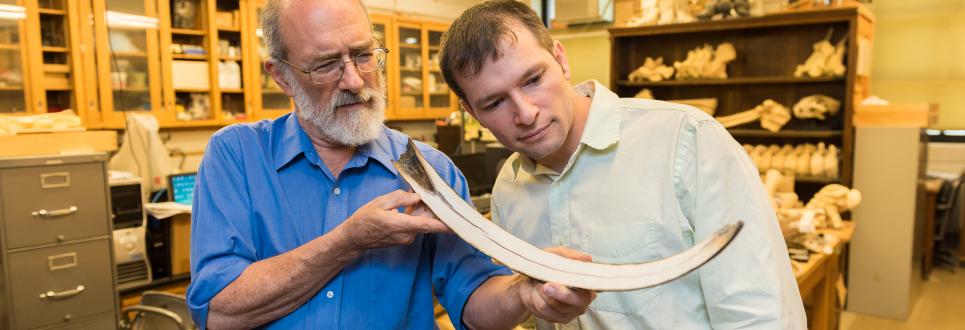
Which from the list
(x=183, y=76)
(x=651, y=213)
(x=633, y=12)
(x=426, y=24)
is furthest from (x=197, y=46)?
(x=651, y=213)

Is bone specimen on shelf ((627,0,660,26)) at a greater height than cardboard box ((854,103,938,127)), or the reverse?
bone specimen on shelf ((627,0,660,26))

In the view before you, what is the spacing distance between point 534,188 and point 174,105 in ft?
16.0

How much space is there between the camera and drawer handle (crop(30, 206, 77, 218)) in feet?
10.4

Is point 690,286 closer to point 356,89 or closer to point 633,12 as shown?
point 356,89

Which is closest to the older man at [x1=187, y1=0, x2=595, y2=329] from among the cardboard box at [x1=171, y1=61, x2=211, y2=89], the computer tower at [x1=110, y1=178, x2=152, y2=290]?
the computer tower at [x1=110, y1=178, x2=152, y2=290]

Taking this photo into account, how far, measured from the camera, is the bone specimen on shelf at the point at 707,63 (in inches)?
195

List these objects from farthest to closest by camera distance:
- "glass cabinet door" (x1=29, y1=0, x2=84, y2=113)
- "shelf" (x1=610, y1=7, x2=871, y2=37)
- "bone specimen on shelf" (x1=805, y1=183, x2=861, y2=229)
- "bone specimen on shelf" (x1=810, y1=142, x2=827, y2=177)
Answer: "glass cabinet door" (x1=29, y1=0, x2=84, y2=113) → "bone specimen on shelf" (x1=810, y1=142, x2=827, y2=177) → "shelf" (x1=610, y1=7, x2=871, y2=37) → "bone specimen on shelf" (x1=805, y1=183, x2=861, y2=229)

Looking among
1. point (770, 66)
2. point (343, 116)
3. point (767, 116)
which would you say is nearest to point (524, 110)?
point (343, 116)

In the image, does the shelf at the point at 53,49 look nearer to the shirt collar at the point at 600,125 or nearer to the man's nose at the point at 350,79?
the man's nose at the point at 350,79

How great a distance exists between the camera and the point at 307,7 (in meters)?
1.25

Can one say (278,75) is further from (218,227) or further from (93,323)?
(93,323)

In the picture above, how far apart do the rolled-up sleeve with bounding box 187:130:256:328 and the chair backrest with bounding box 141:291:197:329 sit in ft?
4.60

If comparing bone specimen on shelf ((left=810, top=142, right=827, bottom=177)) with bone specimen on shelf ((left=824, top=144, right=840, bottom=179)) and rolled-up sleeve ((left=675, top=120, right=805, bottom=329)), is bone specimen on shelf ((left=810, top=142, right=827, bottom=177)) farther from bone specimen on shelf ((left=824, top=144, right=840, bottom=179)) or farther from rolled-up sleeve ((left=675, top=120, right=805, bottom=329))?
rolled-up sleeve ((left=675, top=120, right=805, bottom=329))

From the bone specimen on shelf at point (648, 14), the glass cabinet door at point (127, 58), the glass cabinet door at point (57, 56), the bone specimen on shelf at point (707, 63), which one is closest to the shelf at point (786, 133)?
the bone specimen on shelf at point (707, 63)
